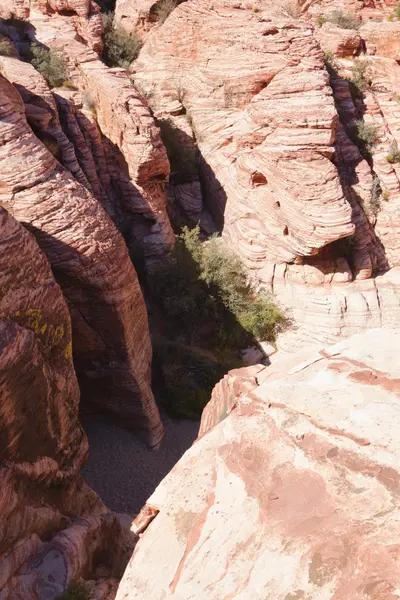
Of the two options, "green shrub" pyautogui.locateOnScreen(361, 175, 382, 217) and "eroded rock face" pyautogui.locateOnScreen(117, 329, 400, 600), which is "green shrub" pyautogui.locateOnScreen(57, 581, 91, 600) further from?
"green shrub" pyautogui.locateOnScreen(361, 175, 382, 217)

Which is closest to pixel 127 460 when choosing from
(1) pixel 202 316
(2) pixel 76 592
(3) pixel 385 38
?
(1) pixel 202 316

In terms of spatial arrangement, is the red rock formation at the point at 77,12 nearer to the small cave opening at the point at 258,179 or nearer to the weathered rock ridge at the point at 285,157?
the weathered rock ridge at the point at 285,157

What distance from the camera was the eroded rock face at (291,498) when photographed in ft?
14.0

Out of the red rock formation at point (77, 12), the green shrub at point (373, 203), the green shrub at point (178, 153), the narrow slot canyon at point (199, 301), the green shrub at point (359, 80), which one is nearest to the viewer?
the narrow slot canyon at point (199, 301)

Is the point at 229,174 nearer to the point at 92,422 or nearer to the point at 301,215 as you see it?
the point at 301,215

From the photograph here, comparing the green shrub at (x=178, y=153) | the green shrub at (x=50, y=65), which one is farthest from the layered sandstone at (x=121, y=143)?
the green shrub at (x=178, y=153)

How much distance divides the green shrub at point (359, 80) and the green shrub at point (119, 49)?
356 inches

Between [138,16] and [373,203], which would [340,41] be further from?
[138,16]

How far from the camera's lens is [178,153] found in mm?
17141

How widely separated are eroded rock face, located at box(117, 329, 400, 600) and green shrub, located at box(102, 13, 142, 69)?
1752cm

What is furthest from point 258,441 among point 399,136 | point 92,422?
point 399,136

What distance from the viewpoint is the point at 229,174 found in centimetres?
1675

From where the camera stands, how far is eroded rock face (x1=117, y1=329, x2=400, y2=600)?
428 cm

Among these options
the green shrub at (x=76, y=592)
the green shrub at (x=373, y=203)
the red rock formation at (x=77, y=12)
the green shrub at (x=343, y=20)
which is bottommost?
the green shrub at (x=76, y=592)
